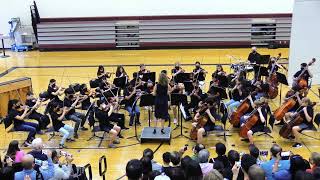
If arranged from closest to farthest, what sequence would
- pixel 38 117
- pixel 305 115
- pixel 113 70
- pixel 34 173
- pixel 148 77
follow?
pixel 34 173 → pixel 305 115 → pixel 38 117 → pixel 148 77 → pixel 113 70

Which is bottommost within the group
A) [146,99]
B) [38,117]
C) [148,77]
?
[38,117]

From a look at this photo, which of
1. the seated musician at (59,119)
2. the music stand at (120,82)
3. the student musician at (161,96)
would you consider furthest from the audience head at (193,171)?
the music stand at (120,82)

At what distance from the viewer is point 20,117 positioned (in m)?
11.5

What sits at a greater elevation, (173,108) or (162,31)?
(162,31)

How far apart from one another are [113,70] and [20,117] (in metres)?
8.26

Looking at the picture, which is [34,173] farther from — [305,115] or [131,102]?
[305,115]

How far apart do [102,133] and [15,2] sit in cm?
1443

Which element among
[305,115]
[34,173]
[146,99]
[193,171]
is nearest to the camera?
[193,171]

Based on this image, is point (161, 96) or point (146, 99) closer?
point (146, 99)

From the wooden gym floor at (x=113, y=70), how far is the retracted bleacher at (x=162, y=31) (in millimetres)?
771

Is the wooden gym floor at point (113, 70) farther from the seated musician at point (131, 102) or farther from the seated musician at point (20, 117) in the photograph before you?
the seated musician at point (20, 117)

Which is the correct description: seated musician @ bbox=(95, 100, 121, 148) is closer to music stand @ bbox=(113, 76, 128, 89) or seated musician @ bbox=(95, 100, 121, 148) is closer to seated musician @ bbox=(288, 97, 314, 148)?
music stand @ bbox=(113, 76, 128, 89)

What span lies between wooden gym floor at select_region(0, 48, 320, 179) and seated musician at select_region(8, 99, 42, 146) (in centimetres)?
55

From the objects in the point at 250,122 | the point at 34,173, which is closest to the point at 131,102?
the point at 250,122
